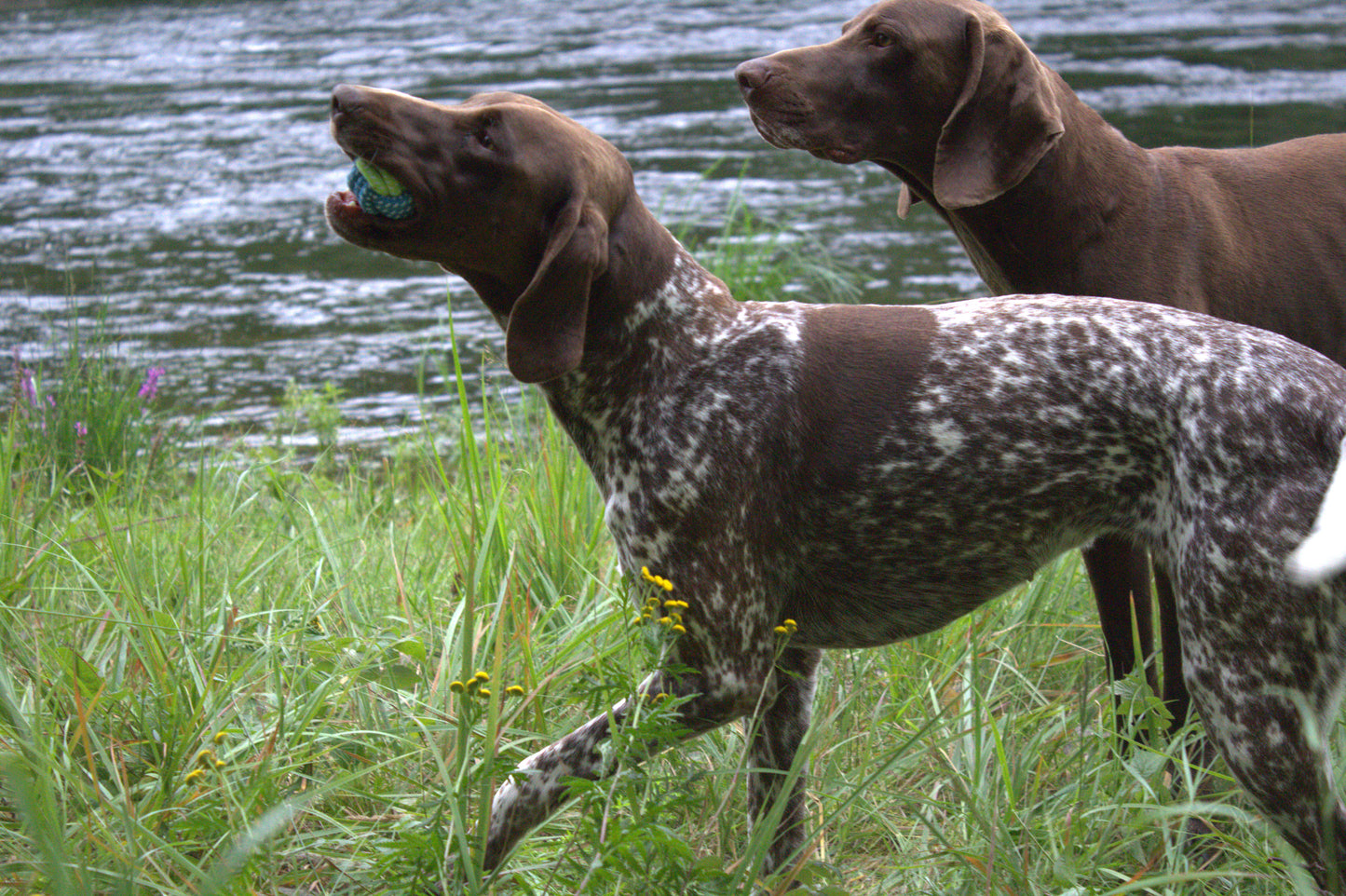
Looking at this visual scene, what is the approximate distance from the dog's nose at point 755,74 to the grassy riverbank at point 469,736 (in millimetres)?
1337

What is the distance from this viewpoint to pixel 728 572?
115 inches

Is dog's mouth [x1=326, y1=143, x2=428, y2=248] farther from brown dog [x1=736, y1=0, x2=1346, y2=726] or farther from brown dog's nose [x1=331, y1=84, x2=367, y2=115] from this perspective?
brown dog [x1=736, y1=0, x2=1346, y2=726]

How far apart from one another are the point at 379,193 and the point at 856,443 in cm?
115

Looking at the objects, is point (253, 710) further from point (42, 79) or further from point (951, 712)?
point (42, 79)

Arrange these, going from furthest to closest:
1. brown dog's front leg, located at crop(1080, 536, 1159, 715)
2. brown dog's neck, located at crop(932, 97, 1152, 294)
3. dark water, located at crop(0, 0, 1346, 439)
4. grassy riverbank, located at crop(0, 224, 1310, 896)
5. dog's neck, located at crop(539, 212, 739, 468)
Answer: dark water, located at crop(0, 0, 1346, 439) < brown dog's neck, located at crop(932, 97, 1152, 294) < brown dog's front leg, located at crop(1080, 536, 1159, 715) < dog's neck, located at crop(539, 212, 739, 468) < grassy riverbank, located at crop(0, 224, 1310, 896)

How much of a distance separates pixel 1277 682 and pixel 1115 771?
1.90ft

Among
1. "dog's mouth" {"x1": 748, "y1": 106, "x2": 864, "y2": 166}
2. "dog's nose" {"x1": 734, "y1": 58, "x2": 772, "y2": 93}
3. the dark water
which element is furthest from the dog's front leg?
the dark water

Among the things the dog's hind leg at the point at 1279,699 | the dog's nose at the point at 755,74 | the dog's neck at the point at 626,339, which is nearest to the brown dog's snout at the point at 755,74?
the dog's nose at the point at 755,74

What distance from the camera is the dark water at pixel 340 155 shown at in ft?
29.8

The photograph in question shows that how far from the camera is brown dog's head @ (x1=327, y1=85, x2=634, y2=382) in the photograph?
9.42 feet

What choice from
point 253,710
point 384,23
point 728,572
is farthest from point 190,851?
point 384,23

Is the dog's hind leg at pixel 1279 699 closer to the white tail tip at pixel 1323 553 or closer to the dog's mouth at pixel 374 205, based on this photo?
the white tail tip at pixel 1323 553

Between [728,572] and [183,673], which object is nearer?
[728,572]

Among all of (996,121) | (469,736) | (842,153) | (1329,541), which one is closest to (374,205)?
(469,736)
